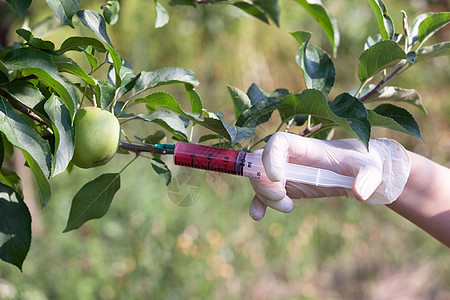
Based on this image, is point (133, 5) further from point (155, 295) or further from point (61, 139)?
point (61, 139)

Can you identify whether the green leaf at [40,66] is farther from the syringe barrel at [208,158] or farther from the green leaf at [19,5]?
the syringe barrel at [208,158]

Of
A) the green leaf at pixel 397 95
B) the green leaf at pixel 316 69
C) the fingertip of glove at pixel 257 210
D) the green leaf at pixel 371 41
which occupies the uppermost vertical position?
the green leaf at pixel 371 41

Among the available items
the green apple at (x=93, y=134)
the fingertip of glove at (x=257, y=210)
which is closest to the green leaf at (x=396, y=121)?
the fingertip of glove at (x=257, y=210)

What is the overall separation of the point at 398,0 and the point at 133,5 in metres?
2.68

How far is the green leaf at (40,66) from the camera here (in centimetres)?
51

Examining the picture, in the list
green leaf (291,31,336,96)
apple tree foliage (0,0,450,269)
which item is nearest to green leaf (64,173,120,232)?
apple tree foliage (0,0,450,269)

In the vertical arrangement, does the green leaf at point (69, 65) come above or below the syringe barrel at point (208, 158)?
above

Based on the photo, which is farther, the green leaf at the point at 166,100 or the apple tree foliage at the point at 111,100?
the green leaf at the point at 166,100

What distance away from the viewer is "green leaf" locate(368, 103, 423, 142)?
59 cm

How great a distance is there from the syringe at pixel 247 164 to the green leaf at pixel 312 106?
0.35 feet

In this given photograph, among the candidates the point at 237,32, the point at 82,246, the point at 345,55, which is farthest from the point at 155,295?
the point at 345,55

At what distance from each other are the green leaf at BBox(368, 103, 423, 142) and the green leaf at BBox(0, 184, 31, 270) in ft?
1.58

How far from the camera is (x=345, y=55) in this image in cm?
441

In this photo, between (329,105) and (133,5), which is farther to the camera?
(133,5)
